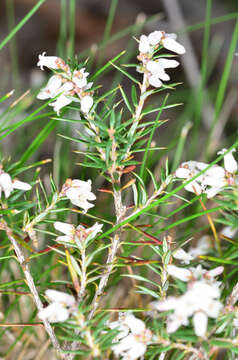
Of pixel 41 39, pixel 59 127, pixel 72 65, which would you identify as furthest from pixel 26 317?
pixel 41 39

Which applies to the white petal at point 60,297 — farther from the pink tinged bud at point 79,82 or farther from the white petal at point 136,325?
the pink tinged bud at point 79,82

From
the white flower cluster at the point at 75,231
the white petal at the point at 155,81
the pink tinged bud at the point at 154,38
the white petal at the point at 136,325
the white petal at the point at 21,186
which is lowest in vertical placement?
the white petal at the point at 136,325

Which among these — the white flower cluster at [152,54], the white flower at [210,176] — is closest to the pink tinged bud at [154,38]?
the white flower cluster at [152,54]

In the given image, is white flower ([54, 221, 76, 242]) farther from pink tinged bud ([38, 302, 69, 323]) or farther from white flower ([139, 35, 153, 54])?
white flower ([139, 35, 153, 54])

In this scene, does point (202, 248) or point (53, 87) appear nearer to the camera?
point (53, 87)

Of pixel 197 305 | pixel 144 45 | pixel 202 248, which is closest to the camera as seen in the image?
pixel 197 305

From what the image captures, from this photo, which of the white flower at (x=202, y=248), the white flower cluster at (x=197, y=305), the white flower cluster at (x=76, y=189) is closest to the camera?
the white flower cluster at (x=197, y=305)

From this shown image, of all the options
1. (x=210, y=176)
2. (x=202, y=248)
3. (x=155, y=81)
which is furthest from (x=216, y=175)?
(x=202, y=248)

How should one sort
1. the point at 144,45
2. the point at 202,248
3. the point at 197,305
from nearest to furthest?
1. the point at 197,305
2. the point at 144,45
3. the point at 202,248

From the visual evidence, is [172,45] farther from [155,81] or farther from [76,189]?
[76,189]

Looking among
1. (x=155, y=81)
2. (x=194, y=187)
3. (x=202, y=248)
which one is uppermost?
(x=155, y=81)

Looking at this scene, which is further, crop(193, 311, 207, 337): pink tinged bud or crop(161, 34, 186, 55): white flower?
crop(161, 34, 186, 55): white flower

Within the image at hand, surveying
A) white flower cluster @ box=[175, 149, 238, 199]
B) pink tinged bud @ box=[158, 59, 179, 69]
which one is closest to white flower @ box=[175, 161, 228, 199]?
white flower cluster @ box=[175, 149, 238, 199]

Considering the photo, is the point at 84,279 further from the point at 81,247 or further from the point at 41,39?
the point at 41,39
